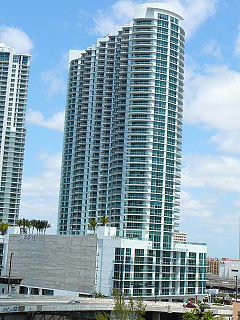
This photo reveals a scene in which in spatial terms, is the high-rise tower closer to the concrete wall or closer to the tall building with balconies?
the tall building with balconies

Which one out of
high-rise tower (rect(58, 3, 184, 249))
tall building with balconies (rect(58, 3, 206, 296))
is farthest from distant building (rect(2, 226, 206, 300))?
high-rise tower (rect(58, 3, 184, 249))

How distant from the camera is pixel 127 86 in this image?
166 metres

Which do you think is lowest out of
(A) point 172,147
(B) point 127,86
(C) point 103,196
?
(C) point 103,196

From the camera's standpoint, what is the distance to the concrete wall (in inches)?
5408

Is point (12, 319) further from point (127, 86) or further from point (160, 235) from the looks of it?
point (127, 86)

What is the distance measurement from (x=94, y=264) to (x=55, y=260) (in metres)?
15.9

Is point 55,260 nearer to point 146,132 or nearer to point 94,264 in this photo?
point 94,264

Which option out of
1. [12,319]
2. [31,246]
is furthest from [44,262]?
[12,319]

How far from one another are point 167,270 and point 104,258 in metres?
22.7

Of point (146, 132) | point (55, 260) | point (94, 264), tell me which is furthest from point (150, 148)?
point (55, 260)

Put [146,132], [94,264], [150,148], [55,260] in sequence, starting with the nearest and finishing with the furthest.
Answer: [94,264]
[55,260]
[150,148]
[146,132]

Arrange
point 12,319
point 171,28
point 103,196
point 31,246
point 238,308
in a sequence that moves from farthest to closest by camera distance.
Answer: point 103,196, point 171,28, point 31,246, point 12,319, point 238,308

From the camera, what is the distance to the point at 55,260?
478ft

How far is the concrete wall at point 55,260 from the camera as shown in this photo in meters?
137
